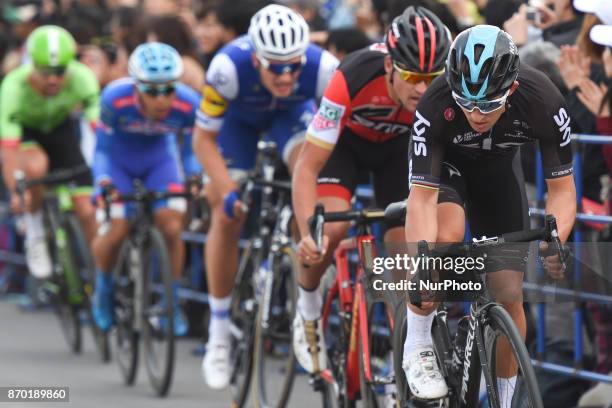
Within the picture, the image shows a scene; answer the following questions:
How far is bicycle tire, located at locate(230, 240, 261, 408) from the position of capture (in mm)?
7973

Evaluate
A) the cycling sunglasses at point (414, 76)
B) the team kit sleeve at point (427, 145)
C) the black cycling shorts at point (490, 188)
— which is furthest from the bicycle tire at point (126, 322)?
the team kit sleeve at point (427, 145)

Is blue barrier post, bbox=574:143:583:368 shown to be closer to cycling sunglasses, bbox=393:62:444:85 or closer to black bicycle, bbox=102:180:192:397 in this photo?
cycling sunglasses, bbox=393:62:444:85

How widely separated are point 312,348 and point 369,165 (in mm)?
975

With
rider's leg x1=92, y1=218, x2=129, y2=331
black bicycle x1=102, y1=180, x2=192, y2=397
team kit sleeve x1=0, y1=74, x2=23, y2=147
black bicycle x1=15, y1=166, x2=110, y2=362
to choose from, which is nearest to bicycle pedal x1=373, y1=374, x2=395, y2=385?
black bicycle x1=102, y1=180, x2=192, y2=397

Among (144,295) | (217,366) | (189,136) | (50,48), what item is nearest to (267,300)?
(217,366)

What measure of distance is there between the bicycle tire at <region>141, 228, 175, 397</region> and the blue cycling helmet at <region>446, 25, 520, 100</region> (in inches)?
149

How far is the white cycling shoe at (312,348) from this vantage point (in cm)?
716

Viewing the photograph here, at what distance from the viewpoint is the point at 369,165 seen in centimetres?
725

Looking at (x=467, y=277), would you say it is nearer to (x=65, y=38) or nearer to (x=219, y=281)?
(x=219, y=281)

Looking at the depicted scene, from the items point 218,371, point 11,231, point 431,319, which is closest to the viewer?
point 431,319

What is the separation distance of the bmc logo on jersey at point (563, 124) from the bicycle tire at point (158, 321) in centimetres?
374

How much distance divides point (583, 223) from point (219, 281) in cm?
231

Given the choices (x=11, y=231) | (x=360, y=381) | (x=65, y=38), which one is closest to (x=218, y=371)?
(x=360, y=381)

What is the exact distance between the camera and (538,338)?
25.1 feet
